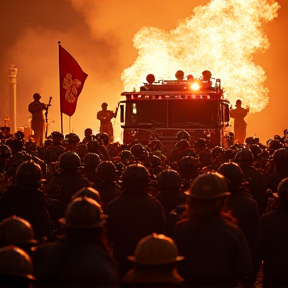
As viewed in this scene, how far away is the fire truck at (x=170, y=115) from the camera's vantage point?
23484 mm

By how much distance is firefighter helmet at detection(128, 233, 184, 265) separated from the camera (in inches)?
240

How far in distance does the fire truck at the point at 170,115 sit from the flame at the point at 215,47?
16811mm

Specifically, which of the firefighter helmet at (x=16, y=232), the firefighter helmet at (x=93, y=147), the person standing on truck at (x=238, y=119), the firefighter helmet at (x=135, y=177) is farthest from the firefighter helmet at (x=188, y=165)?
the person standing on truck at (x=238, y=119)

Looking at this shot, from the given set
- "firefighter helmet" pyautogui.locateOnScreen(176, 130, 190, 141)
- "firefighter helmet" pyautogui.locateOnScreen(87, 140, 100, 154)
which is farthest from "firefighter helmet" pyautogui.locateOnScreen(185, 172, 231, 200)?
"firefighter helmet" pyautogui.locateOnScreen(176, 130, 190, 141)

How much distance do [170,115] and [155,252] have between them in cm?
1767

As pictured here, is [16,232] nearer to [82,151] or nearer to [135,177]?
[135,177]

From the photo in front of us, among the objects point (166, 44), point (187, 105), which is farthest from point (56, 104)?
point (187, 105)

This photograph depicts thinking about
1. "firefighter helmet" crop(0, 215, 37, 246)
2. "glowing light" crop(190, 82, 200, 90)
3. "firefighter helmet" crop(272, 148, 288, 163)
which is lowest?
"firefighter helmet" crop(0, 215, 37, 246)

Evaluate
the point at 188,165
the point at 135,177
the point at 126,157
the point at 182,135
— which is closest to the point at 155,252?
the point at 135,177

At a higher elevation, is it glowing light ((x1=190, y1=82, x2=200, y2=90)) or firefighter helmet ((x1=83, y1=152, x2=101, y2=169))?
glowing light ((x1=190, y1=82, x2=200, y2=90))

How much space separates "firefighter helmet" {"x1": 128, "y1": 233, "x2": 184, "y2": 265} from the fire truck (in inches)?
676

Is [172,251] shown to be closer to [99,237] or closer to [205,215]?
[99,237]

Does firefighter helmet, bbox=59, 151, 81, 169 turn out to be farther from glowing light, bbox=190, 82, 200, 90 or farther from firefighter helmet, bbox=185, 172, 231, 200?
glowing light, bbox=190, 82, 200, 90

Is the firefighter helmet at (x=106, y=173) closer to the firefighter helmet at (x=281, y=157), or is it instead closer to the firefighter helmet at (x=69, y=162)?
the firefighter helmet at (x=69, y=162)
